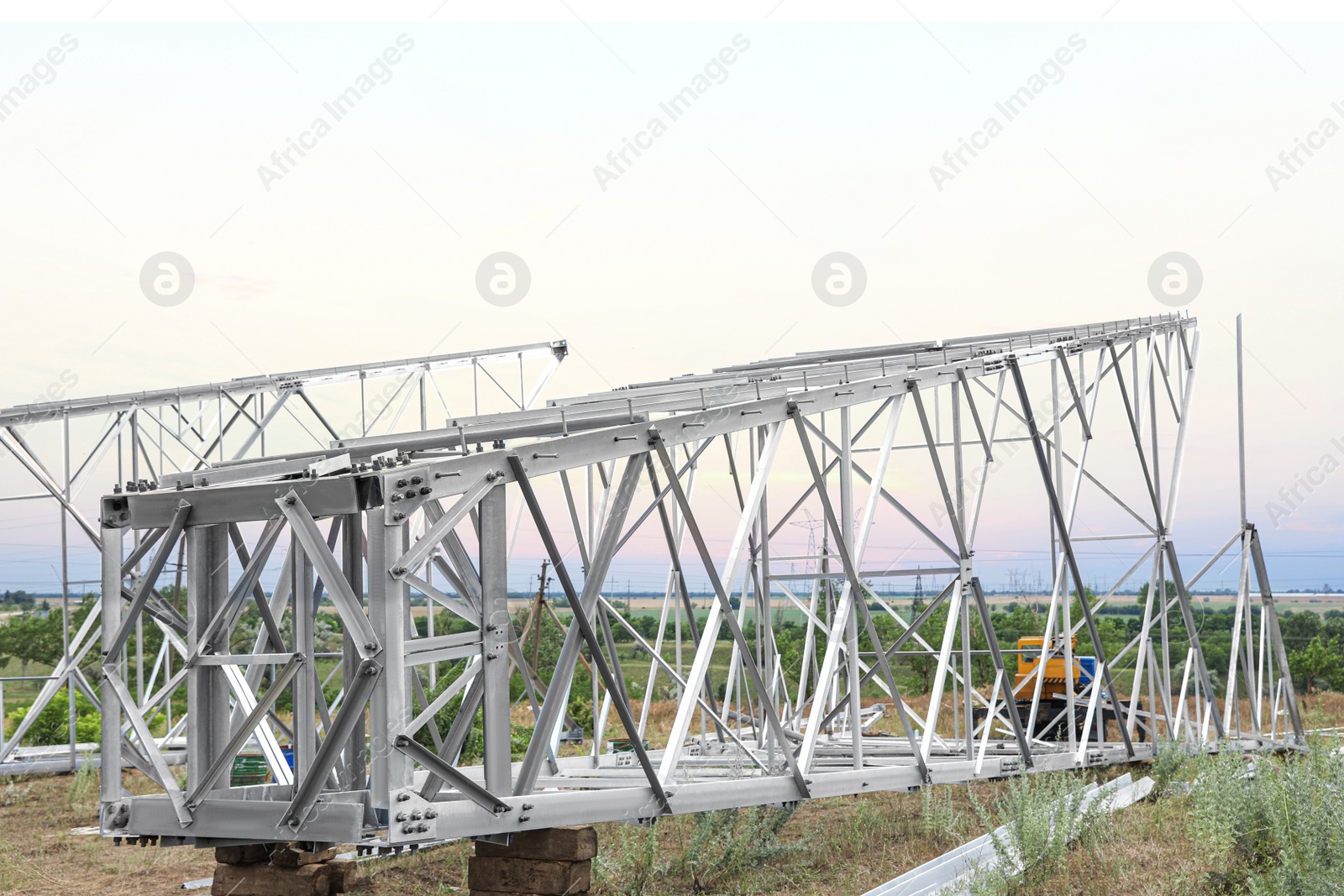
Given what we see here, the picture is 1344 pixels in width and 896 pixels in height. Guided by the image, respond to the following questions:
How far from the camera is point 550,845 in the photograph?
9523mm

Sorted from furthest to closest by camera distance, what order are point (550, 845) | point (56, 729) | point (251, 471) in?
point (56, 729) → point (251, 471) → point (550, 845)

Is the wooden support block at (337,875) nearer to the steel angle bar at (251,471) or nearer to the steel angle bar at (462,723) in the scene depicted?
the steel angle bar at (462,723)

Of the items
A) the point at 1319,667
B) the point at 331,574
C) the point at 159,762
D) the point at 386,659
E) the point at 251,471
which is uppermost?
the point at 251,471

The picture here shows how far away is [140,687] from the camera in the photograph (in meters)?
17.9

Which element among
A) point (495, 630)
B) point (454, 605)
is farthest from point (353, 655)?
point (495, 630)

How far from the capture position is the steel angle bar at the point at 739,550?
382 inches

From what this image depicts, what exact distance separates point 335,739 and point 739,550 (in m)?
4.00

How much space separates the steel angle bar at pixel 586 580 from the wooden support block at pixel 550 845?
2.28ft

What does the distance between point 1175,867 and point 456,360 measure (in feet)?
47.4

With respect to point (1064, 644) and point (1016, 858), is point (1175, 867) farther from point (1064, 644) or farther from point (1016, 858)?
point (1064, 644)

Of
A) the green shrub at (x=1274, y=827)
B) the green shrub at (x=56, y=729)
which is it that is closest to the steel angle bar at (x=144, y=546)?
the green shrub at (x=1274, y=827)

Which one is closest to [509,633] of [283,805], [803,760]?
[283,805]

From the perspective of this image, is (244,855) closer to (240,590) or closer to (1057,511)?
(240,590)

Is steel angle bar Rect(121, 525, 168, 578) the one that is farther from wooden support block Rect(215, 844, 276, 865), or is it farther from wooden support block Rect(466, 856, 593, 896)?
wooden support block Rect(466, 856, 593, 896)
